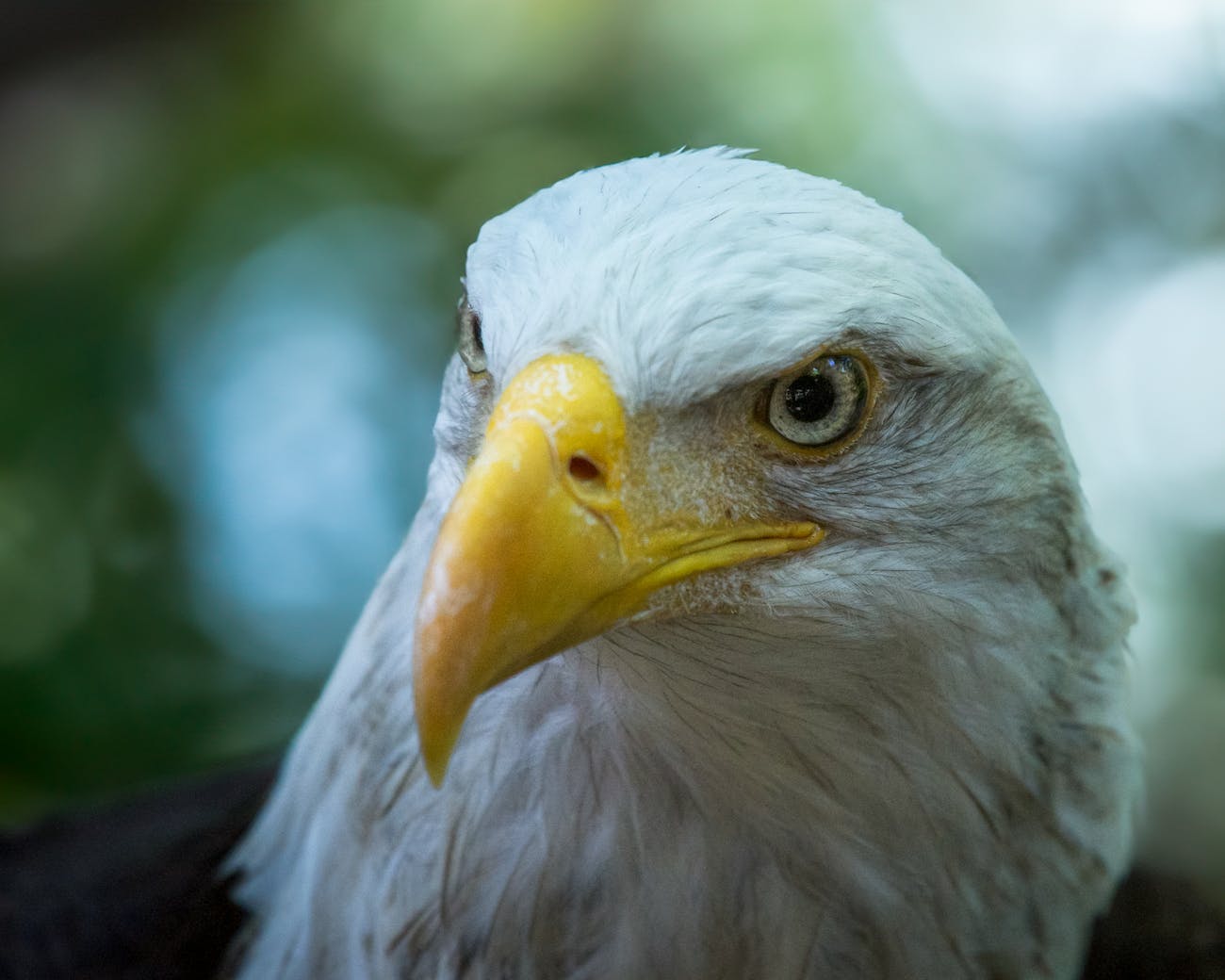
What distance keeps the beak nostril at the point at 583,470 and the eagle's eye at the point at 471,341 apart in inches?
7.2

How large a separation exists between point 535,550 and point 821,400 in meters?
0.30

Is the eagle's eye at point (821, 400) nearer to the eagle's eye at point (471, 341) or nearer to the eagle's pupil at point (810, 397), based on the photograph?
the eagle's pupil at point (810, 397)

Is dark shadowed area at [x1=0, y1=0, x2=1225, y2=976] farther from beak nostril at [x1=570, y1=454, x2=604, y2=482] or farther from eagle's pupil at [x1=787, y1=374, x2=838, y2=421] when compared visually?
beak nostril at [x1=570, y1=454, x2=604, y2=482]

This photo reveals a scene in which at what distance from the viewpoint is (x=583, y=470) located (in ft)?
3.34

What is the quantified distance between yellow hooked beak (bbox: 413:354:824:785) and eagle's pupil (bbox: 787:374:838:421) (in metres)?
0.13

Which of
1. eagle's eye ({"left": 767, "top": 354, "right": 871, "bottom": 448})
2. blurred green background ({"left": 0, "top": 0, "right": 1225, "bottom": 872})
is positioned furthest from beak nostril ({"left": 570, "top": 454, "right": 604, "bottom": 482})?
blurred green background ({"left": 0, "top": 0, "right": 1225, "bottom": 872})

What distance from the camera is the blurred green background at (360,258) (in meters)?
2.54

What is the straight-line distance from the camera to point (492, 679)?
0.98 meters

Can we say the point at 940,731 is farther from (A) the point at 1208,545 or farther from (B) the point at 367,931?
(A) the point at 1208,545

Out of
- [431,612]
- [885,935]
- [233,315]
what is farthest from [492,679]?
[233,315]

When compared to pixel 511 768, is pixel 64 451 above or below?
above

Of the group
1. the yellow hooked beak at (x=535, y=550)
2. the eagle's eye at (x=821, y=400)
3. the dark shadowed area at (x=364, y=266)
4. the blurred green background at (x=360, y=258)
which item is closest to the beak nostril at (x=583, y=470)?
the yellow hooked beak at (x=535, y=550)

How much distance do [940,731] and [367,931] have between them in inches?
25.2

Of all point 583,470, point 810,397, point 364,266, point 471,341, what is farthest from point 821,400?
point 364,266
